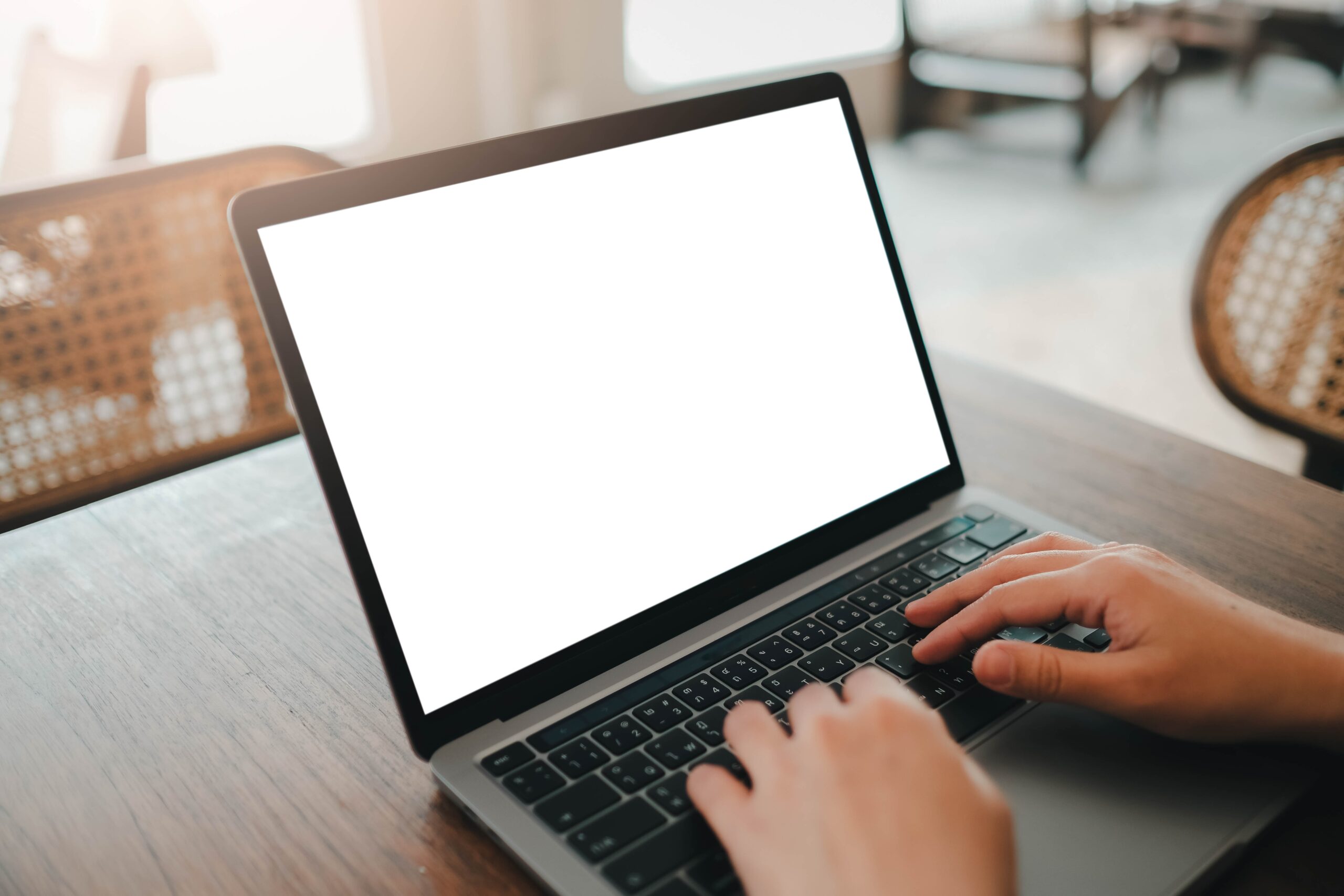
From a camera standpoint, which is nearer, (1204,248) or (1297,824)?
(1297,824)

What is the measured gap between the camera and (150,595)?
0.63 meters

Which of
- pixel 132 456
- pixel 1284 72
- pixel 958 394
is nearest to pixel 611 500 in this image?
pixel 958 394

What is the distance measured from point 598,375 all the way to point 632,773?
0.69 feet

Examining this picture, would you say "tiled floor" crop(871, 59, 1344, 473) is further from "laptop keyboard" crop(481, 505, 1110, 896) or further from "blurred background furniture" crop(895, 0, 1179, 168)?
"laptop keyboard" crop(481, 505, 1110, 896)

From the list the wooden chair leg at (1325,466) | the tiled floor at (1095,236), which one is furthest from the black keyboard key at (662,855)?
the tiled floor at (1095,236)

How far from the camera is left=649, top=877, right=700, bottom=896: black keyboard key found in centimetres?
40

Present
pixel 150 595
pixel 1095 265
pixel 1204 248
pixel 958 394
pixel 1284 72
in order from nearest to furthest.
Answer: pixel 150 595 < pixel 958 394 < pixel 1204 248 < pixel 1095 265 < pixel 1284 72

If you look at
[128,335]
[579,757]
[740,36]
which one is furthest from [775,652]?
[740,36]

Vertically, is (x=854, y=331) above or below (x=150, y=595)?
above

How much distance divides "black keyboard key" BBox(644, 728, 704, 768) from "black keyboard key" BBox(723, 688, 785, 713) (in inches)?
1.2

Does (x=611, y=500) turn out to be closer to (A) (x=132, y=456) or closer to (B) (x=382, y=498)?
(B) (x=382, y=498)

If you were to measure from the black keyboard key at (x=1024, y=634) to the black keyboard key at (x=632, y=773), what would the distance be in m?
0.21

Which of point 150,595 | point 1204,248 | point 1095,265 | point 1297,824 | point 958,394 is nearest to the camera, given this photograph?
point 1297,824

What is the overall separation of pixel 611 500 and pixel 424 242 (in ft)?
0.54
